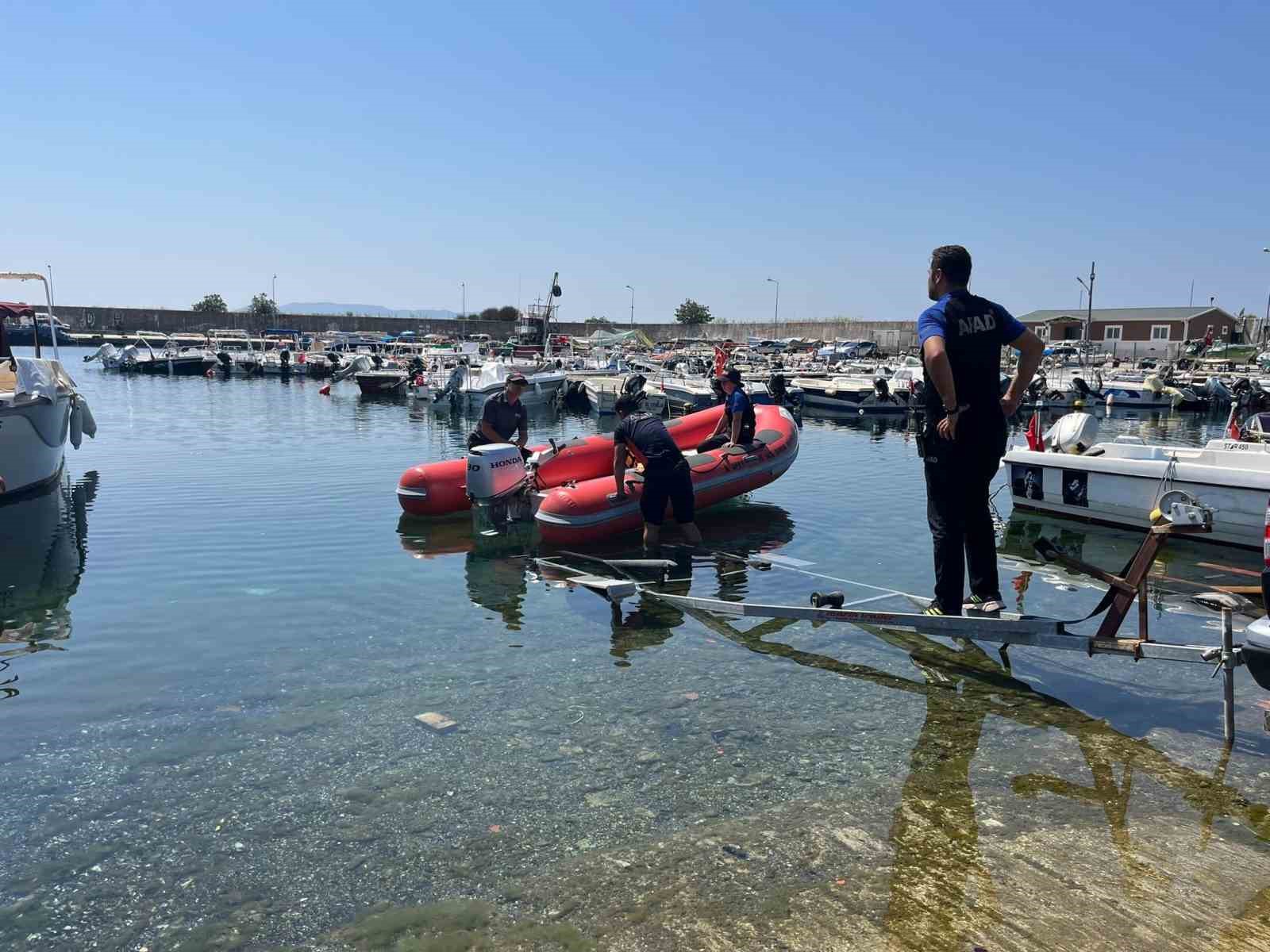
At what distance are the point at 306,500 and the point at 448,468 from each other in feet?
9.45

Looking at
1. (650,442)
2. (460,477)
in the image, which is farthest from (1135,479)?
(460,477)

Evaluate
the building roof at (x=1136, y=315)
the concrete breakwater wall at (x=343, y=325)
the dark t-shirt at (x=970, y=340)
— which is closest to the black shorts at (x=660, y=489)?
the dark t-shirt at (x=970, y=340)

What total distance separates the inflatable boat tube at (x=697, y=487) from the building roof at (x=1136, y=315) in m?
66.7

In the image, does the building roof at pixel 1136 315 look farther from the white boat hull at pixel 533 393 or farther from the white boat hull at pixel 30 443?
the white boat hull at pixel 30 443

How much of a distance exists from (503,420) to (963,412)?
7.68 m

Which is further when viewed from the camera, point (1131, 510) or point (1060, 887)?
point (1131, 510)

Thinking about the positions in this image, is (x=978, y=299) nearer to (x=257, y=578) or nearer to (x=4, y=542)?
(x=257, y=578)

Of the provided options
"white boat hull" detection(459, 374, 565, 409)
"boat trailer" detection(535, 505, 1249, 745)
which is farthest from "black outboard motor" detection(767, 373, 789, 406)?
"boat trailer" detection(535, 505, 1249, 745)

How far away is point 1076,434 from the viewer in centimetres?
1301

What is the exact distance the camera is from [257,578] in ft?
28.7

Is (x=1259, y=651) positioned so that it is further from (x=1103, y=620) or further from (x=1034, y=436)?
(x=1034, y=436)

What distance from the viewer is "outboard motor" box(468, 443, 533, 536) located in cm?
1040

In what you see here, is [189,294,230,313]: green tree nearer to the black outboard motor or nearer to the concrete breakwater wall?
the concrete breakwater wall

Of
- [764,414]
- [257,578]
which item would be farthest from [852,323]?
[257,578]
